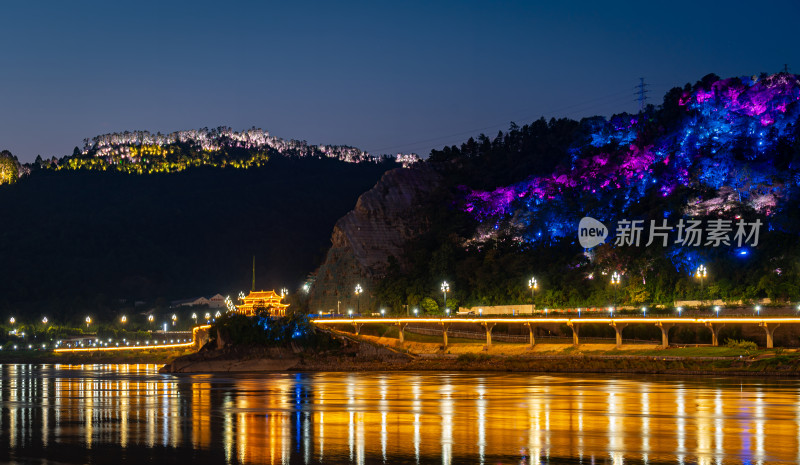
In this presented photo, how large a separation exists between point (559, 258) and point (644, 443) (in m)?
74.3

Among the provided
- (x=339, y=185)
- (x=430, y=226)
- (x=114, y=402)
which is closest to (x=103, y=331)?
(x=430, y=226)

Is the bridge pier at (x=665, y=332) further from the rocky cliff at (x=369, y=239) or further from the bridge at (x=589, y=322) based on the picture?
the rocky cliff at (x=369, y=239)

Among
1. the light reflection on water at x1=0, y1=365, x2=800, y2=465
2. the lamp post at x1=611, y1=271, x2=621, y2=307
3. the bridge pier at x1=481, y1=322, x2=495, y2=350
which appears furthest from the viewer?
the bridge pier at x1=481, y1=322, x2=495, y2=350

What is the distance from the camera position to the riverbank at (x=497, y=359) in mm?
65000

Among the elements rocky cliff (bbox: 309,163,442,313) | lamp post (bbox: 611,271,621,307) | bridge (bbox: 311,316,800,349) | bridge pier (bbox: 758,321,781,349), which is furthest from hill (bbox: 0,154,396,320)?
bridge pier (bbox: 758,321,781,349)

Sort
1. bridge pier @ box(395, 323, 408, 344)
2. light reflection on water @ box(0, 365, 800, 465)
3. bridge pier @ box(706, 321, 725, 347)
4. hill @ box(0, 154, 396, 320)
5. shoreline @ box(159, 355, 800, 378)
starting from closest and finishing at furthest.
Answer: light reflection on water @ box(0, 365, 800, 465)
shoreline @ box(159, 355, 800, 378)
bridge pier @ box(706, 321, 725, 347)
bridge pier @ box(395, 323, 408, 344)
hill @ box(0, 154, 396, 320)

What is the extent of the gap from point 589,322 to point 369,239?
4967 centimetres

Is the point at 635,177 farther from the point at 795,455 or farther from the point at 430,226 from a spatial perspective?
the point at 795,455

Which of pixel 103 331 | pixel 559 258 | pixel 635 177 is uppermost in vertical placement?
pixel 635 177

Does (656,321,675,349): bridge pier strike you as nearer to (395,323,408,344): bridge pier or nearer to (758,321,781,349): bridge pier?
(758,321,781,349): bridge pier

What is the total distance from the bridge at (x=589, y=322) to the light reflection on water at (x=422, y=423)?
984 centimetres

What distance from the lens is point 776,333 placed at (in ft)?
233

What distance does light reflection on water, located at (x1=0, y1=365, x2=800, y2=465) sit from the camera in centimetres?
2883

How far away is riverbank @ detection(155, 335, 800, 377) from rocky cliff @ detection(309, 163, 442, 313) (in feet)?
74.9
